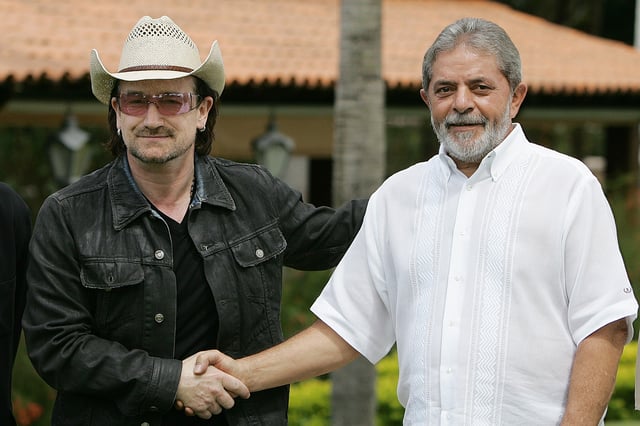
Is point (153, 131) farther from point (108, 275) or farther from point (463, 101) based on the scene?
point (463, 101)

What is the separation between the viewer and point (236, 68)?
34.3 feet

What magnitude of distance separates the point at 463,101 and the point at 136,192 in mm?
1018

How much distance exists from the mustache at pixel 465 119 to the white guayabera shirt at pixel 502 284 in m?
0.10

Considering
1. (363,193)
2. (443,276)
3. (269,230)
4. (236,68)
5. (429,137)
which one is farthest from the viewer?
(429,137)

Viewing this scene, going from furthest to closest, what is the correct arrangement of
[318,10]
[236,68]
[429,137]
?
[429,137], [318,10], [236,68]

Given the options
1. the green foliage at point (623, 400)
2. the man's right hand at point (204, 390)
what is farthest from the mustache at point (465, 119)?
the green foliage at point (623, 400)

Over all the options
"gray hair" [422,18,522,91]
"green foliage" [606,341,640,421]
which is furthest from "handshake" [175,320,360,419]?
"green foliage" [606,341,640,421]

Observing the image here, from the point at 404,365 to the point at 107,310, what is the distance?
2.86 feet

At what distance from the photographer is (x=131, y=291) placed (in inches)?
130

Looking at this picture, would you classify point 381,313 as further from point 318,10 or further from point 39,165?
point 39,165

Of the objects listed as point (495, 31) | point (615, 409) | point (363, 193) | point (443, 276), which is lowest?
point (615, 409)

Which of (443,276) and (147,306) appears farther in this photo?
(147,306)

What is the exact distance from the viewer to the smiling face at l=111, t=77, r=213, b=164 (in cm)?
330

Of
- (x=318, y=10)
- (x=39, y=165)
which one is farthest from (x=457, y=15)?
(x=39, y=165)
